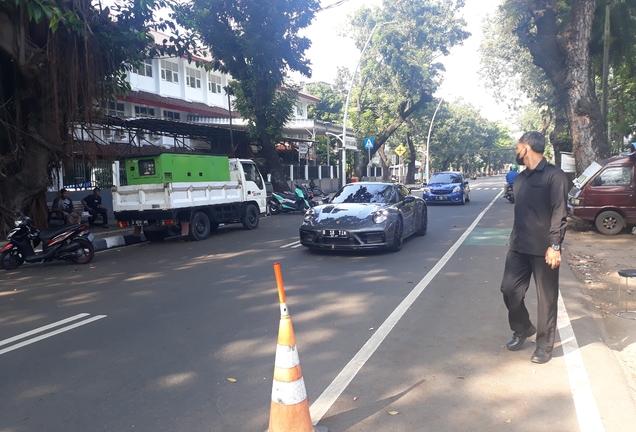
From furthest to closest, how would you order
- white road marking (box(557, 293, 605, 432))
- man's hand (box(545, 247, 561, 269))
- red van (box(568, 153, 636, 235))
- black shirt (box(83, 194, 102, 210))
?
black shirt (box(83, 194, 102, 210)) → red van (box(568, 153, 636, 235)) → man's hand (box(545, 247, 561, 269)) → white road marking (box(557, 293, 605, 432))

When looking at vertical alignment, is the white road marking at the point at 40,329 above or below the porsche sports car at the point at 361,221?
below

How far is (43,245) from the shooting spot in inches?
406

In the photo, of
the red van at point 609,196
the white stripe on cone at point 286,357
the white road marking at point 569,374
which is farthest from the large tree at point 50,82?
the red van at point 609,196

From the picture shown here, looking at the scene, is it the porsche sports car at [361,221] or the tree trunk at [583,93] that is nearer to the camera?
the porsche sports car at [361,221]

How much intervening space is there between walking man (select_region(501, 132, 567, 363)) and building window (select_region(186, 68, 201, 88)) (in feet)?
107

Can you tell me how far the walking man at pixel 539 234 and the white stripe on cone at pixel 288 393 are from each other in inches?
94.4

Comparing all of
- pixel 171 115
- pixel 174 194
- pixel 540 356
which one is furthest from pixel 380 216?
pixel 171 115

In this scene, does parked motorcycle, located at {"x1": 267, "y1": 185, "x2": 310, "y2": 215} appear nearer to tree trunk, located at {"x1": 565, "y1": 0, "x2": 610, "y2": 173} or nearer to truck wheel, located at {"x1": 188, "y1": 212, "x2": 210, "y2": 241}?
truck wheel, located at {"x1": 188, "y1": 212, "x2": 210, "y2": 241}

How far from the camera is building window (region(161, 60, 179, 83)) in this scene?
106ft

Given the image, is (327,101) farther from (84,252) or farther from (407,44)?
(84,252)

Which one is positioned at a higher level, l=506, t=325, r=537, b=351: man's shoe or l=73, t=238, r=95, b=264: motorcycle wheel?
l=73, t=238, r=95, b=264: motorcycle wheel

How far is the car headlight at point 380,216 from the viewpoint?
1012cm

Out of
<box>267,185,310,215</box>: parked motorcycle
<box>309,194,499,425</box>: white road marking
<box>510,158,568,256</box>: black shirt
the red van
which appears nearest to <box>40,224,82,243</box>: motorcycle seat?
<box>309,194,499,425</box>: white road marking

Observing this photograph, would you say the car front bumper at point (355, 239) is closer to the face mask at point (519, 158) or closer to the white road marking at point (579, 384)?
the white road marking at point (579, 384)
